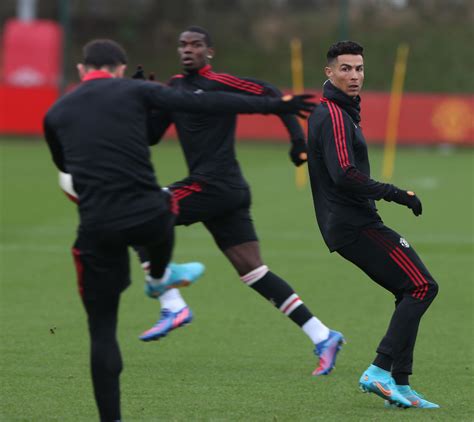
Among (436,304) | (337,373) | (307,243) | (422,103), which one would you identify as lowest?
(422,103)

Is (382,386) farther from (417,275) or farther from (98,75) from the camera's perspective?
(98,75)

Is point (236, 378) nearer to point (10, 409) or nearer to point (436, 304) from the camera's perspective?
point (10, 409)

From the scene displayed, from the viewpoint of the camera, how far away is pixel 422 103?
33000 mm

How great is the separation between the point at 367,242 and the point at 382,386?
866 millimetres

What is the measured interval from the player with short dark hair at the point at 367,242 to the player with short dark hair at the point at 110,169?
105 centimetres

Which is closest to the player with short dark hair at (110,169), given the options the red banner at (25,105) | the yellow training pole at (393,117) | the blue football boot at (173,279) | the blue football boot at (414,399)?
the blue football boot at (173,279)

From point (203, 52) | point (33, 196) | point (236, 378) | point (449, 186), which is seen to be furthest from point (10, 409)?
point (449, 186)

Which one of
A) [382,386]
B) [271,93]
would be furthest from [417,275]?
[271,93]

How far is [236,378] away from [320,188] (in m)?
1.51

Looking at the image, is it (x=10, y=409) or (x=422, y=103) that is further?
(x=422, y=103)

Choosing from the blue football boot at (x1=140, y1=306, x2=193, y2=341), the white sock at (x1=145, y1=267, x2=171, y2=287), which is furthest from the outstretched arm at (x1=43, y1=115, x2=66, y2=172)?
the blue football boot at (x1=140, y1=306, x2=193, y2=341)

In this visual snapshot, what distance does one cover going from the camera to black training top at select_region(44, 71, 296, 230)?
19.9 ft

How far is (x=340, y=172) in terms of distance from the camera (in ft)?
22.7

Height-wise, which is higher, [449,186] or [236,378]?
[236,378]
